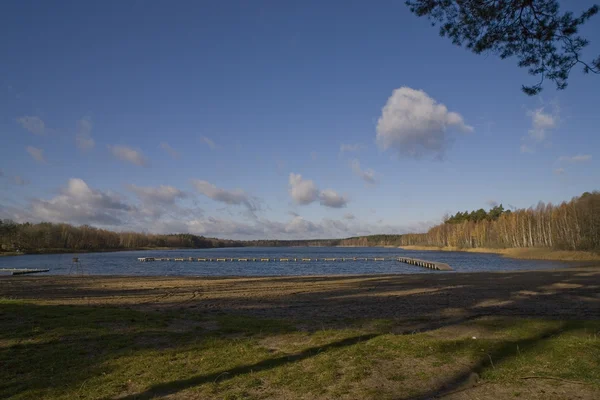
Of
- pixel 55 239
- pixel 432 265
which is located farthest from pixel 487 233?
pixel 55 239

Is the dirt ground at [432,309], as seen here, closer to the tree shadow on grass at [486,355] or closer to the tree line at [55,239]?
the tree shadow on grass at [486,355]

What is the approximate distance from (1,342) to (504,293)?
1898 centimetres

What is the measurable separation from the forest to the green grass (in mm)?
60402

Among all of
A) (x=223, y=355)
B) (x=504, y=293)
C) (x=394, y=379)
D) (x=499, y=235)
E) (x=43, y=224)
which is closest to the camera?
(x=394, y=379)

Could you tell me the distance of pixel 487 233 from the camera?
380 ft

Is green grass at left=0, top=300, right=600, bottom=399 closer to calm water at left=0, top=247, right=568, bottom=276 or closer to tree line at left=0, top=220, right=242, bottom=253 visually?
calm water at left=0, top=247, right=568, bottom=276

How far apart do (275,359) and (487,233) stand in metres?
121

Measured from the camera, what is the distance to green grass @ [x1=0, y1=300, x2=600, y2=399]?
20.2ft

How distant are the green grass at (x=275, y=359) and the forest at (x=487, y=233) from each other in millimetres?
60402

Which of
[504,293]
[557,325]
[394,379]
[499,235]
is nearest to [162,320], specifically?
[394,379]

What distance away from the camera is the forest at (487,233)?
6203 centimetres

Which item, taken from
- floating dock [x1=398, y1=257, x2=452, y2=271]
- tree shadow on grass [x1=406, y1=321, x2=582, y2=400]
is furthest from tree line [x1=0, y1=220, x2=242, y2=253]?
tree shadow on grass [x1=406, y1=321, x2=582, y2=400]

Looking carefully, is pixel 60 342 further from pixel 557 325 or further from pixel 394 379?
pixel 557 325

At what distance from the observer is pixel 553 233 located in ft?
251
